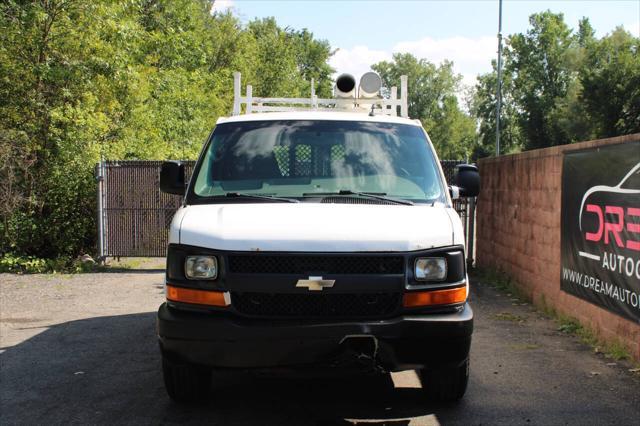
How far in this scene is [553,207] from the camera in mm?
9617

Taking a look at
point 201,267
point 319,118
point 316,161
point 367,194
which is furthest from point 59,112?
point 201,267

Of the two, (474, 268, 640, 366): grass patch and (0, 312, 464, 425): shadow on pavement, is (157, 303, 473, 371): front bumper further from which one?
(474, 268, 640, 366): grass patch

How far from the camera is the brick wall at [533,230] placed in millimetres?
7855

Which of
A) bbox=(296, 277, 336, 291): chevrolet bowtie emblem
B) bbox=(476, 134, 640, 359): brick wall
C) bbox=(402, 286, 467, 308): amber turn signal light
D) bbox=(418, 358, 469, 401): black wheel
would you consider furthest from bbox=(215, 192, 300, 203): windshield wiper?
bbox=(476, 134, 640, 359): brick wall

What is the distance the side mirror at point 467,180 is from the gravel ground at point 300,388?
1601mm

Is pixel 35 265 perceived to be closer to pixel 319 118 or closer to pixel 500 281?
pixel 500 281

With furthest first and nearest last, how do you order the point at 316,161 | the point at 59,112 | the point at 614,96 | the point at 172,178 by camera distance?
the point at 614,96
the point at 59,112
the point at 172,178
the point at 316,161

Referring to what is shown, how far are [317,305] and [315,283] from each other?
16cm

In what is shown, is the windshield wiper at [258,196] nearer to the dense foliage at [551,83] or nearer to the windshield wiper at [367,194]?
the windshield wiper at [367,194]

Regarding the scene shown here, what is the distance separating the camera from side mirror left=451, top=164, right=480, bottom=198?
6.40 metres

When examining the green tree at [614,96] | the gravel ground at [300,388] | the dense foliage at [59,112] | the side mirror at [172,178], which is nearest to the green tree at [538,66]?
the green tree at [614,96]

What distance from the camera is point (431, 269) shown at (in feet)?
16.0

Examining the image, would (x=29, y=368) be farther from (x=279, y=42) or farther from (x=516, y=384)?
(x=279, y=42)

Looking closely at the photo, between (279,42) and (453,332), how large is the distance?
4387cm
